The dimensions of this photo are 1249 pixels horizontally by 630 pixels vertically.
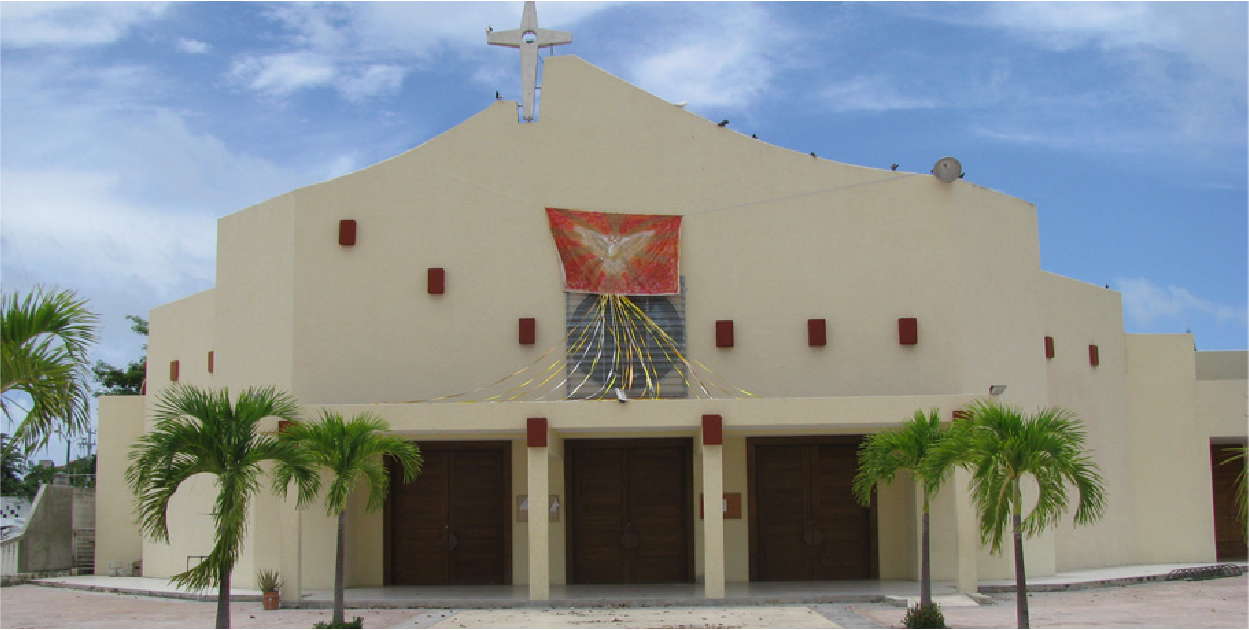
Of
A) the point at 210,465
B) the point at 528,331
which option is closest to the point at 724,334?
the point at 528,331

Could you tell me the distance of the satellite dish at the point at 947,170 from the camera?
2084 centimetres

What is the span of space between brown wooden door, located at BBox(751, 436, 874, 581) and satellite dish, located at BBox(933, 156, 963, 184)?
4725 millimetres

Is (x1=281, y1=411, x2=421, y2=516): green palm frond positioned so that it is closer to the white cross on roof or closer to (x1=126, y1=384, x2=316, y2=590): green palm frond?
(x1=126, y1=384, x2=316, y2=590): green palm frond

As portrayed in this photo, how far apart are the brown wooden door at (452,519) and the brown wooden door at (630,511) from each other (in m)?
1.26

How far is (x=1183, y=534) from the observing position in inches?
949

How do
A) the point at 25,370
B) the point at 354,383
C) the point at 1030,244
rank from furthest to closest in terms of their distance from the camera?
the point at 1030,244
the point at 354,383
the point at 25,370

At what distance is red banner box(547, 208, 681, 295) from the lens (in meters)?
20.7

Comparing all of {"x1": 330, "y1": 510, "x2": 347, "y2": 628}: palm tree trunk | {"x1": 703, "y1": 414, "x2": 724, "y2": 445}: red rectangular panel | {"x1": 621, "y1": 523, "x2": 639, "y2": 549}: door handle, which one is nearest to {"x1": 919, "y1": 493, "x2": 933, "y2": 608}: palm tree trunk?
{"x1": 703, "y1": 414, "x2": 724, "y2": 445}: red rectangular panel

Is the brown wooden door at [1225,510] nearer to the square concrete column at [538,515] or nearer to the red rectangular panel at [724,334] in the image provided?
the red rectangular panel at [724,334]

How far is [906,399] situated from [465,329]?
24.2 ft

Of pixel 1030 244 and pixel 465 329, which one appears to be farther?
pixel 1030 244

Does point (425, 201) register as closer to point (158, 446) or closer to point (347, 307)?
point (347, 307)

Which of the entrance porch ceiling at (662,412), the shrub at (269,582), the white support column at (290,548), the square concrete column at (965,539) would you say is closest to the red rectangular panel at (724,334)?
the entrance porch ceiling at (662,412)

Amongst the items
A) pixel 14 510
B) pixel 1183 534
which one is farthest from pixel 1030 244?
pixel 14 510
